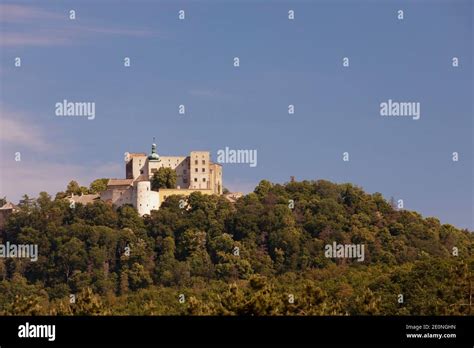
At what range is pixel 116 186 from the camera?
325 feet

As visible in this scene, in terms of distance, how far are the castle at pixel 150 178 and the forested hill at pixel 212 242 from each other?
1882mm

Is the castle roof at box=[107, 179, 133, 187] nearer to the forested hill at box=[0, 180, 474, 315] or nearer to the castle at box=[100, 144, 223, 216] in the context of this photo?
the castle at box=[100, 144, 223, 216]

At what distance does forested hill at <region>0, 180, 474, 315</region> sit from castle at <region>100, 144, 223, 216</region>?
6.17 ft

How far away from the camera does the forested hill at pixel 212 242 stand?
77500 millimetres

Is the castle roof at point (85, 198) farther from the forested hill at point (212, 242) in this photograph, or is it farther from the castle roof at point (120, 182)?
the forested hill at point (212, 242)

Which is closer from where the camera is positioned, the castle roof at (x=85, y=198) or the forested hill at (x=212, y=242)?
the forested hill at (x=212, y=242)

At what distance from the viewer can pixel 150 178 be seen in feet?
327

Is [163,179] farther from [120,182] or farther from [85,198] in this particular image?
[85,198]

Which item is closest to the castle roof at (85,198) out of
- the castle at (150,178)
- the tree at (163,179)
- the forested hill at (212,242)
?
the castle at (150,178)

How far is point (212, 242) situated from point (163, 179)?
40.0 feet

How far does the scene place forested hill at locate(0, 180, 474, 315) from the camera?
3051 inches

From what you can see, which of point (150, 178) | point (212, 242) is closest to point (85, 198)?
point (150, 178)

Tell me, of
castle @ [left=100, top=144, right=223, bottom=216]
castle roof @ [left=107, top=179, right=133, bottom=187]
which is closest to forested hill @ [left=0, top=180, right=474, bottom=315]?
castle @ [left=100, top=144, right=223, bottom=216]
